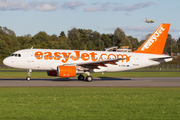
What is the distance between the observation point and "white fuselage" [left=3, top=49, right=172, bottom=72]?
29511 millimetres

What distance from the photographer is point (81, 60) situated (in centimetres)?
3105

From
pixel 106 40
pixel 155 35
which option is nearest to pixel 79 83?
pixel 155 35

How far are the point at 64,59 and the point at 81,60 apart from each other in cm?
222

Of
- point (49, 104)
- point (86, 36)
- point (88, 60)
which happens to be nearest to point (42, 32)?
point (86, 36)

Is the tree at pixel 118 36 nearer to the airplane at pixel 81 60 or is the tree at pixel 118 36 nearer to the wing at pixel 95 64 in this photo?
the airplane at pixel 81 60

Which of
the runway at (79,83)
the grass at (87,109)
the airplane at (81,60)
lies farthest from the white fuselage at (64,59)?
the grass at (87,109)

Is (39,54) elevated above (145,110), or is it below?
above

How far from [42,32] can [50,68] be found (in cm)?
11451

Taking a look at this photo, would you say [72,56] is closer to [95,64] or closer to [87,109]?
[95,64]

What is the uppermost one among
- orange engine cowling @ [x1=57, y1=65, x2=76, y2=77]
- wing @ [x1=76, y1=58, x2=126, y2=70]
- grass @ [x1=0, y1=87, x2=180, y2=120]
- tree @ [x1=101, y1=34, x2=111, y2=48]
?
tree @ [x1=101, y1=34, x2=111, y2=48]

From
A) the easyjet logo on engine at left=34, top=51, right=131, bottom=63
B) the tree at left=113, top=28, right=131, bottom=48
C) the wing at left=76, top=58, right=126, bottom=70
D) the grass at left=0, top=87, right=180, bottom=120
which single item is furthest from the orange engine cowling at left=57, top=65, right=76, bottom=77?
the tree at left=113, top=28, right=131, bottom=48

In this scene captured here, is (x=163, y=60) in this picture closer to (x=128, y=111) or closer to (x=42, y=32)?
(x=128, y=111)

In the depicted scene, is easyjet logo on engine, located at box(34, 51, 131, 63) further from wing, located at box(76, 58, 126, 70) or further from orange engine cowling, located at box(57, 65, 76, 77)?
orange engine cowling, located at box(57, 65, 76, 77)

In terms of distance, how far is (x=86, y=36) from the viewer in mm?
172625
